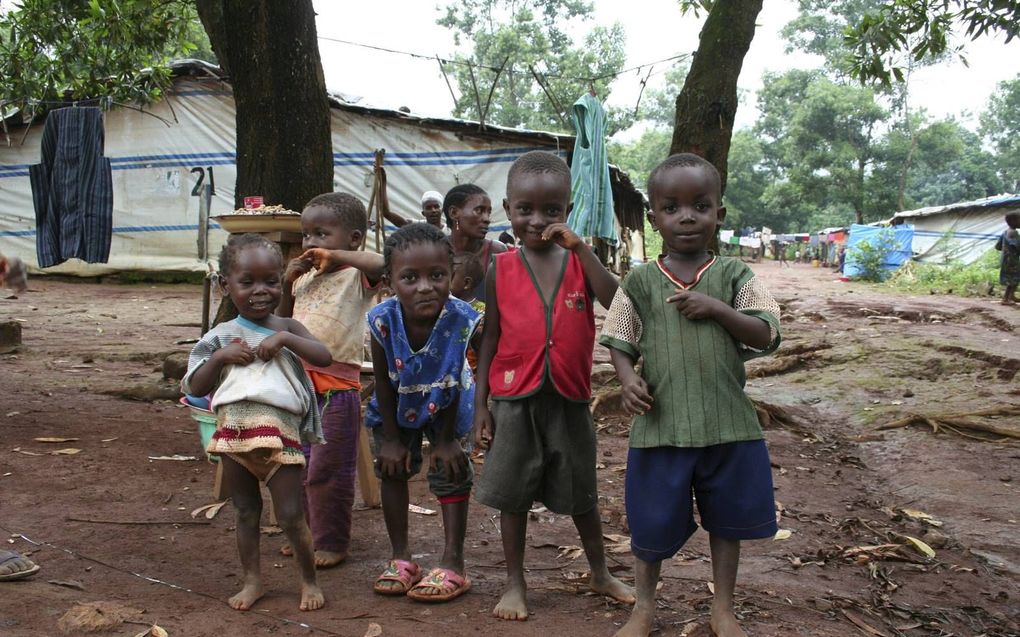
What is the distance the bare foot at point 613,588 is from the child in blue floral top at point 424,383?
435 millimetres

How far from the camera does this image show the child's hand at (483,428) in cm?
272

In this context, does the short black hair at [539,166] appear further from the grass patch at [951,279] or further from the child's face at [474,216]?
Result: the grass patch at [951,279]

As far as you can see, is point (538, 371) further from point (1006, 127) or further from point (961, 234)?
point (1006, 127)

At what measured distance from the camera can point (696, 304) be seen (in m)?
2.38

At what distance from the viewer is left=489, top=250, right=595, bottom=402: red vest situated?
8.70 ft

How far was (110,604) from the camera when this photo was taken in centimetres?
260

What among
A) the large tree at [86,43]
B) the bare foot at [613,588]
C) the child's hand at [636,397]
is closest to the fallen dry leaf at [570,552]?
the bare foot at [613,588]

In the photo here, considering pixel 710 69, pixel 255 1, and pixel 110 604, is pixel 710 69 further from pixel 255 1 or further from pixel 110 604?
pixel 110 604

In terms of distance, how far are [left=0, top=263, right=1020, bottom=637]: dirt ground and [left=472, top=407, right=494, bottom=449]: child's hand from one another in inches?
21.3

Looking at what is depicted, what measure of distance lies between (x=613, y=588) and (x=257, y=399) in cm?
131

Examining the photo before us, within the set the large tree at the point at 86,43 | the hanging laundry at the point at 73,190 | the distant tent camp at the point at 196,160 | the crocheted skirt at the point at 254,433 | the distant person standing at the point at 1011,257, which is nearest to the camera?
the crocheted skirt at the point at 254,433

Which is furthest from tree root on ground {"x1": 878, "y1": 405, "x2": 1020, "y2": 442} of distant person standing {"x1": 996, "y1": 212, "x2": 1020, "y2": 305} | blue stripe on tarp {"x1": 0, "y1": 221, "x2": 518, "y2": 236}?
blue stripe on tarp {"x1": 0, "y1": 221, "x2": 518, "y2": 236}

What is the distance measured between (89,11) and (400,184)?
22.3 ft

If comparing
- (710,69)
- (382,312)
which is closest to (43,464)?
(382,312)
